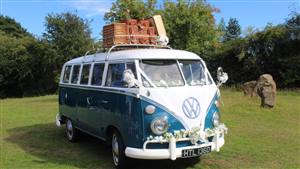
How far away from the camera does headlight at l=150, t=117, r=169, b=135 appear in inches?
292

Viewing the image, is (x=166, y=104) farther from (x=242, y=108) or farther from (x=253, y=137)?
(x=242, y=108)

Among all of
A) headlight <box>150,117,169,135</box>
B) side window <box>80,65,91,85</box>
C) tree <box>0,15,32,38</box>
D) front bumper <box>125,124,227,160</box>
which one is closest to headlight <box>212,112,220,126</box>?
front bumper <box>125,124,227,160</box>

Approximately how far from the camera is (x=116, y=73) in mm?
Result: 8539

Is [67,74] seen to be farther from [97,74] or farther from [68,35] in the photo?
[68,35]

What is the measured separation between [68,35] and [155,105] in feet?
81.2

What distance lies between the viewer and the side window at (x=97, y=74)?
9313 mm

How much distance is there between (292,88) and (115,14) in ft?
38.7

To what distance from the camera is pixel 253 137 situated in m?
11.1

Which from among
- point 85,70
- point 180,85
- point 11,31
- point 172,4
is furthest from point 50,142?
point 11,31

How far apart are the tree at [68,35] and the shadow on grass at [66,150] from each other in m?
17.1

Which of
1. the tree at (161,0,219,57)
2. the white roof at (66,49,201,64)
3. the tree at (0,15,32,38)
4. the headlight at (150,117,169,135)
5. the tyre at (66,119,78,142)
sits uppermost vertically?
the tree at (0,15,32,38)

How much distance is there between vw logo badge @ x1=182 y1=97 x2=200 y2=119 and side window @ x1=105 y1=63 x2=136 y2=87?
1171 mm

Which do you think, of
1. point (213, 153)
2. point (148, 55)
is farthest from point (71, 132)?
point (148, 55)

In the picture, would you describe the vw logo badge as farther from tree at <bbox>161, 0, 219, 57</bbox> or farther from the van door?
tree at <bbox>161, 0, 219, 57</bbox>
